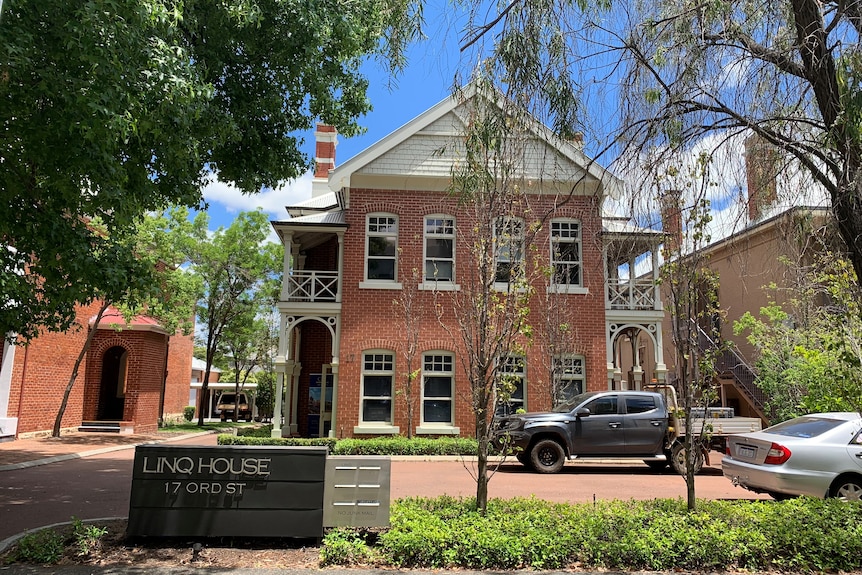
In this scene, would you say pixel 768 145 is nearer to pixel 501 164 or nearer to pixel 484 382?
pixel 501 164

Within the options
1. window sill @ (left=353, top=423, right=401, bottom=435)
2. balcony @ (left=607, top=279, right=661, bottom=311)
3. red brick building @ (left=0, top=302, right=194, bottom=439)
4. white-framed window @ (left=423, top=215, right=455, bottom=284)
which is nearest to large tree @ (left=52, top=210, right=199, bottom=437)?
red brick building @ (left=0, top=302, right=194, bottom=439)

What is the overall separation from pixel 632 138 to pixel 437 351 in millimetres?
11910

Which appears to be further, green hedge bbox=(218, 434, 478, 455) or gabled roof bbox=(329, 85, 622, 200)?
gabled roof bbox=(329, 85, 622, 200)

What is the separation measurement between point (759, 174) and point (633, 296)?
12.3m

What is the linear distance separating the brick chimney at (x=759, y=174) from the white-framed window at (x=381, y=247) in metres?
12.4

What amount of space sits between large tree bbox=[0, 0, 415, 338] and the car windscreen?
804 centimetres

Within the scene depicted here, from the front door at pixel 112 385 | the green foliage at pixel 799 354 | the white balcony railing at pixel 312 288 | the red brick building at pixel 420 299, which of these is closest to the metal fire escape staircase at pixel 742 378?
the green foliage at pixel 799 354

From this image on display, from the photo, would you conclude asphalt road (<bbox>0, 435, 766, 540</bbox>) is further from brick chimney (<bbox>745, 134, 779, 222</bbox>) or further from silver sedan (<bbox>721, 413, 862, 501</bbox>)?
brick chimney (<bbox>745, 134, 779, 222</bbox>)

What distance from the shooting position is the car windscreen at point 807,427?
9.16 m

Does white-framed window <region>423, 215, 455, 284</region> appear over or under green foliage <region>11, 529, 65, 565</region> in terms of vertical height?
over

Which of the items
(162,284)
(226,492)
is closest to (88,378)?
(162,284)

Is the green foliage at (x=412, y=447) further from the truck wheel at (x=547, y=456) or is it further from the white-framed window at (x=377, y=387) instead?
the truck wheel at (x=547, y=456)

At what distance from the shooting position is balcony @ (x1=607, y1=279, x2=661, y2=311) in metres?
18.7

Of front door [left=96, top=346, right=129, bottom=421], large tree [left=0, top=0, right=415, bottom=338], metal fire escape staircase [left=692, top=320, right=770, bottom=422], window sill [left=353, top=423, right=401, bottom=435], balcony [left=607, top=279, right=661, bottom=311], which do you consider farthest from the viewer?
front door [left=96, top=346, right=129, bottom=421]
